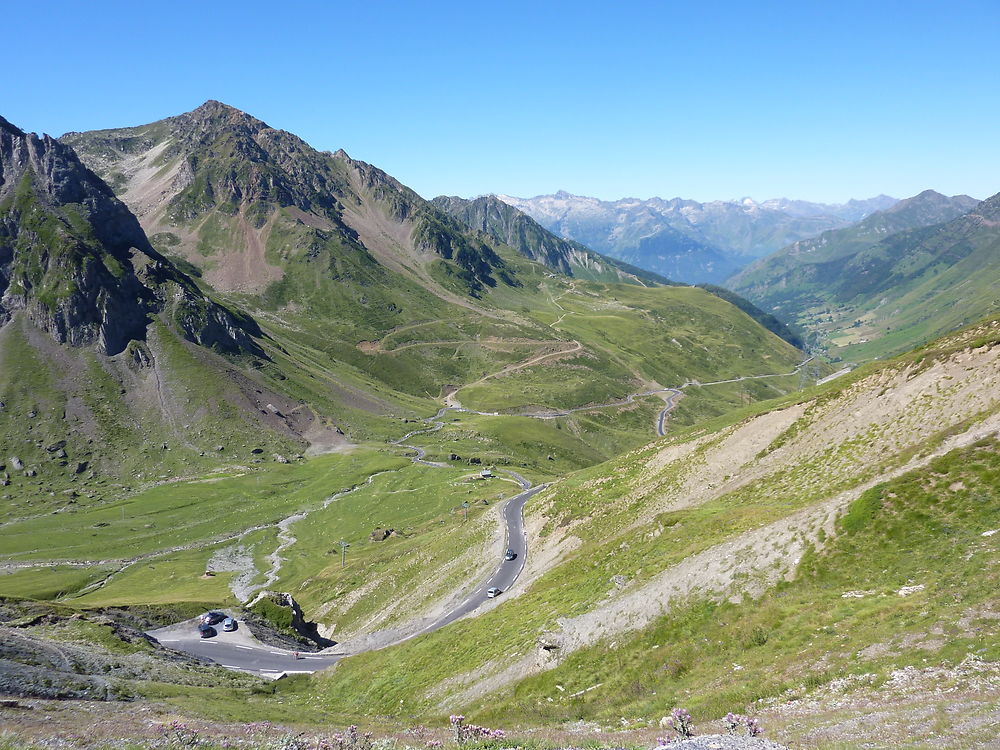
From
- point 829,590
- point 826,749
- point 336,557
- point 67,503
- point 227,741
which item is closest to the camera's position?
point 826,749

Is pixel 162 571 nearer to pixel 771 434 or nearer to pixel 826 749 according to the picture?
→ pixel 771 434

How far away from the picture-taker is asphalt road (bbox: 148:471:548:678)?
225ft

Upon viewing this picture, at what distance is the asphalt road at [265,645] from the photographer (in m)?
68.5

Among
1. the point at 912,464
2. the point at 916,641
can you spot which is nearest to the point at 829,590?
the point at 916,641

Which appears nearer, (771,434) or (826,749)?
(826,749)

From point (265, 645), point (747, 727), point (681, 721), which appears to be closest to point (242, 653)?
point (265, 645)

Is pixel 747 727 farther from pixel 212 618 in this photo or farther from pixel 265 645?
pixel 212 618

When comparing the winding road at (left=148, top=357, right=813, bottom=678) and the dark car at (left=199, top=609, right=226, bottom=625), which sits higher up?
the dark car at (left=199, top=609, right=226, bottom=625)

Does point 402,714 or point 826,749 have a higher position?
point 826,749

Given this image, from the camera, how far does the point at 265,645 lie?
245 feet

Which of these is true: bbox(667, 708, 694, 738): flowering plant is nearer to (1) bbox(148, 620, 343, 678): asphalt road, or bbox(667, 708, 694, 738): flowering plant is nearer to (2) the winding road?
(2) the winding road

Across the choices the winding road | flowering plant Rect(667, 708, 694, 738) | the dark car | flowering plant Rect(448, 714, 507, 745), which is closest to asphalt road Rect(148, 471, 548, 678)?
the winding road

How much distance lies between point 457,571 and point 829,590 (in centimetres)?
5634

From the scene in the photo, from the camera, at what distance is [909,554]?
36.8m
